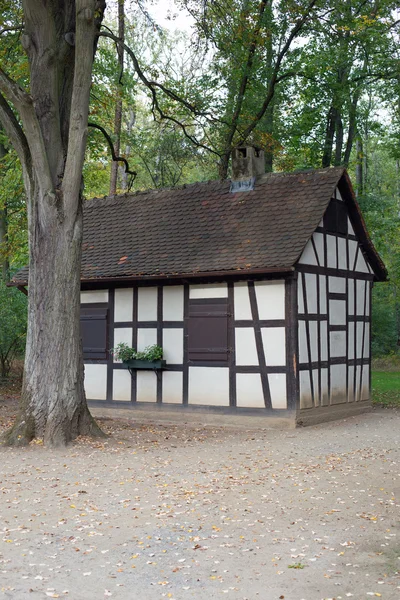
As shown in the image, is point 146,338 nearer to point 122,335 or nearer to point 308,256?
point 122,335

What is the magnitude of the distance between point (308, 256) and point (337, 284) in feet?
5.42

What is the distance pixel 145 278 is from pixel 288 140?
37.9 feet

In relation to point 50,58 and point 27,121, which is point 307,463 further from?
point 50,58

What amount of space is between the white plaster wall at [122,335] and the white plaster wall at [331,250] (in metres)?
4.55

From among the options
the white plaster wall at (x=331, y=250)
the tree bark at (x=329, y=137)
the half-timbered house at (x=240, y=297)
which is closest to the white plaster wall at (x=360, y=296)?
the half-timbered house at (x=240, y=297)

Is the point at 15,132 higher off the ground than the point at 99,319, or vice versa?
the point at 15,132

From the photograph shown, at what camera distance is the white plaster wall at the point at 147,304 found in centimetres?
1708

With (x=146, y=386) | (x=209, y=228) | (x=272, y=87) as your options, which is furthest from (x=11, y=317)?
(x=272, y=87)

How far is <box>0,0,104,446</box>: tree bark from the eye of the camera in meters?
12.2

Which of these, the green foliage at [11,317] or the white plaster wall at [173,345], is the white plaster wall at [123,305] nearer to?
the white plaster wall at [173,345]

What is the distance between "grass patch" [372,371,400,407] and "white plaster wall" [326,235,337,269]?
5.24m

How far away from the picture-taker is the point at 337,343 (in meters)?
17.1

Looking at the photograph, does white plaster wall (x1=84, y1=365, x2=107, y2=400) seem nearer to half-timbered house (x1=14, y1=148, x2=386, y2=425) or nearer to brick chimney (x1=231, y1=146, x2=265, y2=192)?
half-timbered house (x1=14, y1=148, x2=386, y2=425)

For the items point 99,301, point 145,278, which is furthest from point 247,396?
point 99,301
